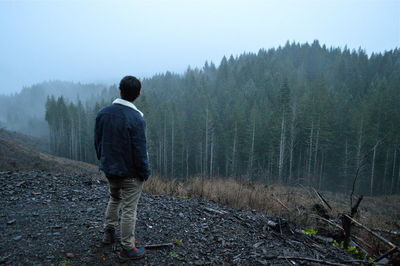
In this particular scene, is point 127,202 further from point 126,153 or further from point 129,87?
point 129,87

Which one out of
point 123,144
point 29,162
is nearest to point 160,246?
point 123,144

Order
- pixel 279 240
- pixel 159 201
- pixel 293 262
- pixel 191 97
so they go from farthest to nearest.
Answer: pixel 191 97 → pixel 159 201 → pixel 279 240 → pixel 293 262

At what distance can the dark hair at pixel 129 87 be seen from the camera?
9.84 feet

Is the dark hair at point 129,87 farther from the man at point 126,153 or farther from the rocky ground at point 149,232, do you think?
the rocky ground at point 149,232

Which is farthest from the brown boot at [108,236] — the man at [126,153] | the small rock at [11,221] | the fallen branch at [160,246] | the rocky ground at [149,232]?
the small rock at [11,221]

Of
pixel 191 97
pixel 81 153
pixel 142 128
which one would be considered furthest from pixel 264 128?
pixel 81 153

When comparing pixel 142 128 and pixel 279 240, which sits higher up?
pixel 142 128

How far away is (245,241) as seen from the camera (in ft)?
13.3

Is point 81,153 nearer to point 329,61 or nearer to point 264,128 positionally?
point 264,128

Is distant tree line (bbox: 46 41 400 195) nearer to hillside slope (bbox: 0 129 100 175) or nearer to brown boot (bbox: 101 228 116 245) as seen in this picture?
hillside slope (bbox: 0 129 100 175)

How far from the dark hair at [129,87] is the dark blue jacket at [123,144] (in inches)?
6.4

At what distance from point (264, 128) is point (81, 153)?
135ft

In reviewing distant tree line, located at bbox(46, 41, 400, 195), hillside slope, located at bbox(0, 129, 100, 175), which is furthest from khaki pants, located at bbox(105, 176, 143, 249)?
distant tree line, located at bbox(46, 41, 400, 195)

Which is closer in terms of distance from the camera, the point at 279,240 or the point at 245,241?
the point at 245,241
